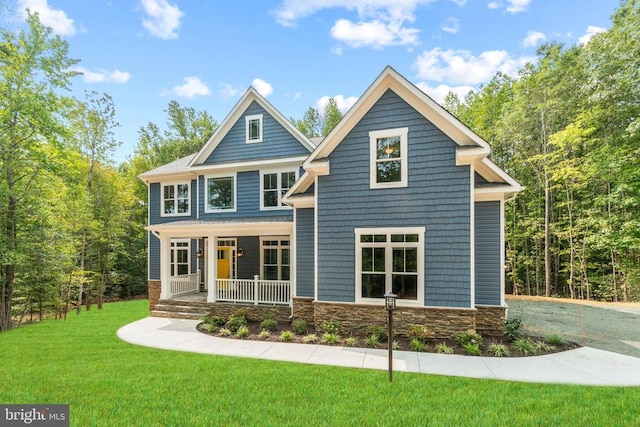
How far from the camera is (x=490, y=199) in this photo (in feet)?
26.5

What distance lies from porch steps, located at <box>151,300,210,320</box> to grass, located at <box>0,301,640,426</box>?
3993 mm

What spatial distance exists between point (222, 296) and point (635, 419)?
1041 cm

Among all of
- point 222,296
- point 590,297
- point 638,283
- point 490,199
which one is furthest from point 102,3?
point 590,297

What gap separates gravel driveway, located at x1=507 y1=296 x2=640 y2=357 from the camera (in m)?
7.29

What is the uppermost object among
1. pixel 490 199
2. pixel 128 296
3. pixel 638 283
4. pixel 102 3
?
pixel 102 3

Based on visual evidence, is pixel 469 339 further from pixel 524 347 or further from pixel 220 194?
pixel 220 194

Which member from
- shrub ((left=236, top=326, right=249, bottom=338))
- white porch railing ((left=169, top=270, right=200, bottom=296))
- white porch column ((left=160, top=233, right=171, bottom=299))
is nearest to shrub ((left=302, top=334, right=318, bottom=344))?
shrub ((left=236, top=326, right=249, bottom=338))

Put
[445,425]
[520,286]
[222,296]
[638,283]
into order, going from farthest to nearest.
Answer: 1. [520,286]
2. [638,283]
3. [222,296]
4. [445,425]

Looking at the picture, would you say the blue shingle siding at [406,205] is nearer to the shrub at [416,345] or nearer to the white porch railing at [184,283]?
the shrub at [416,345]

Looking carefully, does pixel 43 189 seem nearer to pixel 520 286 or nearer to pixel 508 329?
pixel 508 329

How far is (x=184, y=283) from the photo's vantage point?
12.4m

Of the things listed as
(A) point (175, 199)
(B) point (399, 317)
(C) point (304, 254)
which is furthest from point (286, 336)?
(A) point (175, 199)

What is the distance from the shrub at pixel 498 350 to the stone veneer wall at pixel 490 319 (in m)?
1.05

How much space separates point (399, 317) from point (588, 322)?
6870 mm
